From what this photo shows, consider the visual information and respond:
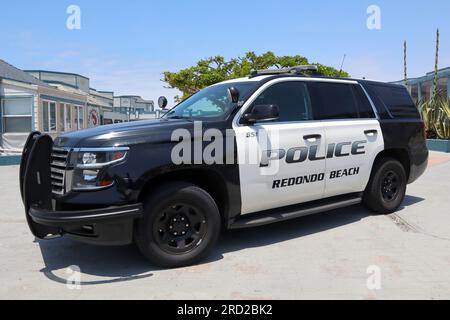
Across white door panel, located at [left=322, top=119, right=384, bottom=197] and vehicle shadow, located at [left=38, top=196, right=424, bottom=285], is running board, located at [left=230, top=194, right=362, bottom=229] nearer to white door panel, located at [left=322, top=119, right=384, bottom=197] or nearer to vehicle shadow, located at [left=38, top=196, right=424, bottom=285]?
white door panel, located at [left=322, top=119, right=384, bottom=197]

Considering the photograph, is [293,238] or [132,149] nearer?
[132,149]

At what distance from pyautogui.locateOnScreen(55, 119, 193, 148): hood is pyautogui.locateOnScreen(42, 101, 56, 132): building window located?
667 inches

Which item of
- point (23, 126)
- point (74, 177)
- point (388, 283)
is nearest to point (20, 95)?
point (23, 126)

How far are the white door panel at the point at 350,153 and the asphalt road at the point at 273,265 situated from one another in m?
0.60

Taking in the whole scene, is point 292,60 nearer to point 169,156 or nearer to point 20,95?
point 20,95

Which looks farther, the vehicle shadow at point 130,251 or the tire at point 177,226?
the vehicle shadow at point 130,251

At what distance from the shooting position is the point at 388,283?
12.1 ft

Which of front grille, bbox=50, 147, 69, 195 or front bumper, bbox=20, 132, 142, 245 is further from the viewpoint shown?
front grille, bbox=50, 147, 69, 195

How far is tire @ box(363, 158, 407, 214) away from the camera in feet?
19.1

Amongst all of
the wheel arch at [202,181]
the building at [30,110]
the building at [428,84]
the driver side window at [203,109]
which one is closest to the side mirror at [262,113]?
the driver side window at [203,109]

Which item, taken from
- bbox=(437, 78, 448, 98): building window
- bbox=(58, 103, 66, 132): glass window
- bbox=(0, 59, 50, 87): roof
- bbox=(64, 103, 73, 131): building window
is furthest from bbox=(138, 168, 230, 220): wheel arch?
bbox=(437, 78, 448, 98): building window

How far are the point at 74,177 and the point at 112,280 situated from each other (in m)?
1.00

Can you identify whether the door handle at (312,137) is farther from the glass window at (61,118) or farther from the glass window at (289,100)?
the glass window at (61,118)

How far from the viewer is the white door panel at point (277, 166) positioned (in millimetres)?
4379
